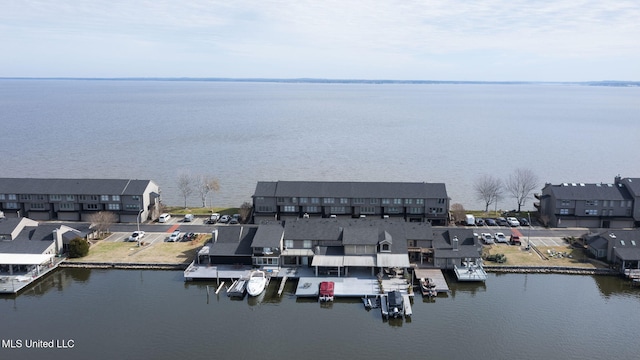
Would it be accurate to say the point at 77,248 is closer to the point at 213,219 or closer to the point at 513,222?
the point at 213,219

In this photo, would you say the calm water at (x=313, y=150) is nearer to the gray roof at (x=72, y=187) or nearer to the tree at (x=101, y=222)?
the gray roof at (x=72, y=187)

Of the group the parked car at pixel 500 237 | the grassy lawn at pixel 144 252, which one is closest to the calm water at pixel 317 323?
the grassy lawn at pixel 144 252

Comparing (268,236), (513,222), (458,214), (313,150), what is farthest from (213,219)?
(313,150)

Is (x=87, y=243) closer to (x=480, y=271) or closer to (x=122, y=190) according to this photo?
(x=122, y=190)

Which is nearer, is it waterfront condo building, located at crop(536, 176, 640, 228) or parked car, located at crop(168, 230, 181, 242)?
parked car, located at crop(168, 230, 181, 242)

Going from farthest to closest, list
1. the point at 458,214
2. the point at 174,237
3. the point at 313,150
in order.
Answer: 1. the point at 313,150
2. the point at 458,214
3. the point at 174,237

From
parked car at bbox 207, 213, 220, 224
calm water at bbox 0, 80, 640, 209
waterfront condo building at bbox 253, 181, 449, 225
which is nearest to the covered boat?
waterfront condo building at bbox 253, 181, 449, 225

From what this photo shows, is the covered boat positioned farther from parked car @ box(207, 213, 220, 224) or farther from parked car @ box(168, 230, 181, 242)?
parked car @ box(207, 213, 220, 224)
